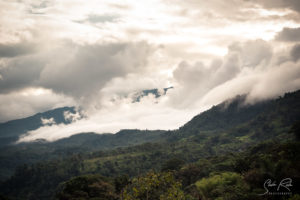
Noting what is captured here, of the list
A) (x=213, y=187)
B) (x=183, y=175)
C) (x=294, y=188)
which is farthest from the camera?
(x=183, y=175)

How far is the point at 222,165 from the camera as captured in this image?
154 meters

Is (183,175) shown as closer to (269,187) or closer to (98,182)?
(98,182)

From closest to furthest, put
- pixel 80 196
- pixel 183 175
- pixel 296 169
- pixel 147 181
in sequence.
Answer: pixel 147 181, pixel 296 169, pixel 80 196, pixel 183 175

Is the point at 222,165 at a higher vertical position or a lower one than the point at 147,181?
lower

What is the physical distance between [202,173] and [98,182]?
60743 millimetres

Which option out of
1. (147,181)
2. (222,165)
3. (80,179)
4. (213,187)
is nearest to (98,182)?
(80,179)

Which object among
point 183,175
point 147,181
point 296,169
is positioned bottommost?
point 183,175

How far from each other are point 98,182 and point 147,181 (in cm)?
12702

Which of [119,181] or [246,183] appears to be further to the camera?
[119,181]

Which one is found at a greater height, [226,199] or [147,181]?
[147,181]

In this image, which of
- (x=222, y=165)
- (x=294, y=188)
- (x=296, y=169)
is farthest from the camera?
(x=222, y=165)

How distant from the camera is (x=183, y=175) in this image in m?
164

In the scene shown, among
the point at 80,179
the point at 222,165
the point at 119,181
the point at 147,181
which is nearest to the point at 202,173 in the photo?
the point at 222,165

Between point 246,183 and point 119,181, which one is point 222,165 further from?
point 246,183
